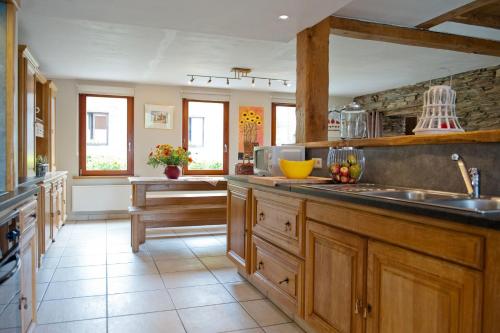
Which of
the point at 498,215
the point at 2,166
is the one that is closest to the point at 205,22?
the point at 2,166

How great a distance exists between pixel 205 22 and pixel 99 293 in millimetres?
2343

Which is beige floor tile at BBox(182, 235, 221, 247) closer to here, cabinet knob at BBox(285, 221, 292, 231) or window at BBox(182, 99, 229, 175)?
window at BBox(182, 99, 229, 175)

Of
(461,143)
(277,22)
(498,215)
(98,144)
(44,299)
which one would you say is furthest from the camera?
(98,144)

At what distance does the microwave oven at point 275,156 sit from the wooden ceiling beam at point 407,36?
3.80ft

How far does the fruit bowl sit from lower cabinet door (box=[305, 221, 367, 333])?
0.53 metres

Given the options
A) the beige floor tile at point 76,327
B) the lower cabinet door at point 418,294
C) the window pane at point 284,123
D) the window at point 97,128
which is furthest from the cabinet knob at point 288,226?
the window pane at point 284,123

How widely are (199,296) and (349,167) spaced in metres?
1.47

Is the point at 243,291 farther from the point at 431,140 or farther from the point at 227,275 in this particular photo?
the point at 431,140

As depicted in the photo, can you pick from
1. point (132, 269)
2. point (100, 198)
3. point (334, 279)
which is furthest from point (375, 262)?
point (100, 198)

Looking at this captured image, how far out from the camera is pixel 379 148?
2.43 m

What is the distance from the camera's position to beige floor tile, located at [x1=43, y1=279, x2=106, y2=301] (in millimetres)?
2914

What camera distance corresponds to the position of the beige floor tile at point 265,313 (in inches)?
98.3

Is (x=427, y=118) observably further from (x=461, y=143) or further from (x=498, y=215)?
(x=498, y=215)

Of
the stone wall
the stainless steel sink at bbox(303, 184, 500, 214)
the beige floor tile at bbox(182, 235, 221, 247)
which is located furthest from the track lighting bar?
the stainless steel sink at bbox(303, 184, 500, 214)
